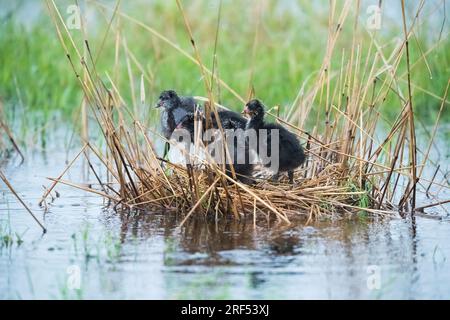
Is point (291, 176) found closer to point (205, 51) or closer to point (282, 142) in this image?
point (282, 142)

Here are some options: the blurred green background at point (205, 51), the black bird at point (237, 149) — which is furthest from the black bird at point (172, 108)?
the blurred green background at point (205, 51)

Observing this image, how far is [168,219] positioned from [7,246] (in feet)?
3.56

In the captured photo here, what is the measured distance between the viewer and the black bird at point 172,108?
282 inches

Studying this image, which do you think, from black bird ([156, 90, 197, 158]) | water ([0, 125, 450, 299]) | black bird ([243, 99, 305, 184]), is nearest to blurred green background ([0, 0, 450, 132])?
black bird ([156, 90, 197, 158])

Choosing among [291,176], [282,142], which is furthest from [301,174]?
[282,142]

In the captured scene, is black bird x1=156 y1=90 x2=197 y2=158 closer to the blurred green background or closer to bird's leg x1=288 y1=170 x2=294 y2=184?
bird's leg x1=288 y1=170 x2=294 y2=184

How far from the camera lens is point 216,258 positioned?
537cm

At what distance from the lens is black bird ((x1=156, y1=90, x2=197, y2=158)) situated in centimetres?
717

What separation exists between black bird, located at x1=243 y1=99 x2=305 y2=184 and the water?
469mm

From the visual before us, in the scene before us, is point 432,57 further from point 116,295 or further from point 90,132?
point 116,295

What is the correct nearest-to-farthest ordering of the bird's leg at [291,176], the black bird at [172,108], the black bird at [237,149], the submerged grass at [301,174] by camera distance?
1. the submerged grass at [301,174]
2. the black bird at [237,149]
3. the bird's leg at [291,176]
4. the black bird at [172,108]

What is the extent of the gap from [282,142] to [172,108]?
1123 millimetres

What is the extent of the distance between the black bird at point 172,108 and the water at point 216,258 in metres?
0.89

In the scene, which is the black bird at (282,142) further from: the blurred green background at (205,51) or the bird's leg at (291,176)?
the blurred green background at (205,51)
